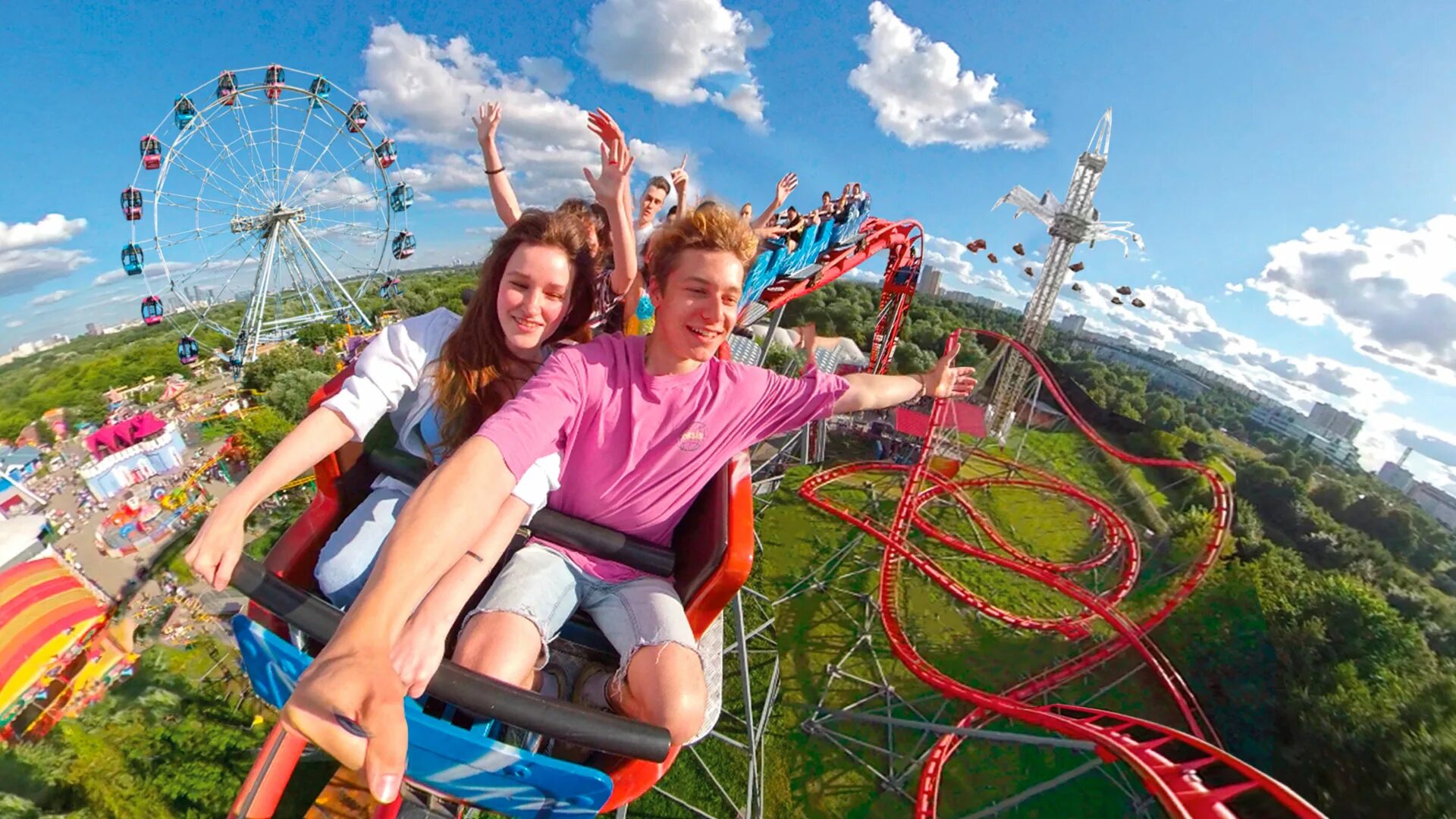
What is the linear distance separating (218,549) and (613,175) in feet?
5.24

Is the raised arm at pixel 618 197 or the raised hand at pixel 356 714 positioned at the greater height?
the raised arm at pixel 618 197

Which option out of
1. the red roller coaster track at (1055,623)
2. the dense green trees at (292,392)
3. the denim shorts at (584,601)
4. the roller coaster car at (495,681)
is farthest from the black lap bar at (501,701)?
the dense green trees at (292,392)

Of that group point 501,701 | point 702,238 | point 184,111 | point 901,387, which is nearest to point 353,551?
point 501,701

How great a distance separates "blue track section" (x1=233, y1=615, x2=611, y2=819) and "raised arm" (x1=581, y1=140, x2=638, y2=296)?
5.20ft

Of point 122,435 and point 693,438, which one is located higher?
point 693,438

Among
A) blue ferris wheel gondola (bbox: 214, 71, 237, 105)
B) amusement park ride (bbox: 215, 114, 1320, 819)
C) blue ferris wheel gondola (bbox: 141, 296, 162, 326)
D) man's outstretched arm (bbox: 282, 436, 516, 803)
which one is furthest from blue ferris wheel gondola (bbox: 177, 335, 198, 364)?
man's outstretched arm (bbox: 282, 436, 516, 803)

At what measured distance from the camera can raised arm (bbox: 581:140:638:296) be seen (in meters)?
2.08

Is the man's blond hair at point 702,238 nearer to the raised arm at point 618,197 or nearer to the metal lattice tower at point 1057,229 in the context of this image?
the raised arm at point 618,197

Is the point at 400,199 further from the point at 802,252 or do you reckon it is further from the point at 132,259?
the point at 802,252

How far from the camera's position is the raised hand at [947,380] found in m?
2.31

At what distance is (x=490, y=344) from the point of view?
1.81 metres

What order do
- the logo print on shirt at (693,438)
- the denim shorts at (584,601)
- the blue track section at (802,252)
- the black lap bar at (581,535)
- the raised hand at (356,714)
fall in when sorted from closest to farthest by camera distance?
the raised hand at (356,714), the denim shorts at (584,601), the black lap bar at (581,535), the logo print on shirt at (693,438), the blue track section at (802,252)

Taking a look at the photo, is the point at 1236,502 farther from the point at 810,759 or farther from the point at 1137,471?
the point at 810,759

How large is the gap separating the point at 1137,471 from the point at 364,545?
23.9m
